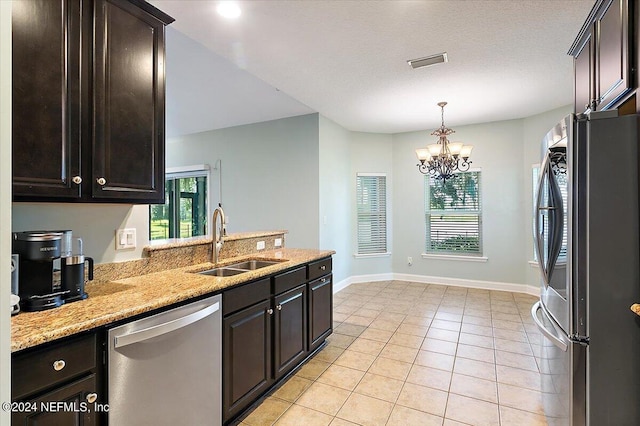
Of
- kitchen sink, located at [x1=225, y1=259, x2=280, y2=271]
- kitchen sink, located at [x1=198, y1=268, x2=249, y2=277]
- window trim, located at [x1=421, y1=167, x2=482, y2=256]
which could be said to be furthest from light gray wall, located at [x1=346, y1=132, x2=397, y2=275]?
kitchen sink, located at [x1=198, y1=268, x2=249, y2=277]

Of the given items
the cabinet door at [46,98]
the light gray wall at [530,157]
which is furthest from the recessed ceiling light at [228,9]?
the light gray wall at [530,157]

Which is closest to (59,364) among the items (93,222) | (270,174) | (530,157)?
(93,222)

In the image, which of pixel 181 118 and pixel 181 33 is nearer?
pixel 181 33

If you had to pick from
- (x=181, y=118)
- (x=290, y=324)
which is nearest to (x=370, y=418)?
(x=290, y=324)

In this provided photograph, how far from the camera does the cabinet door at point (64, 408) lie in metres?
1.05

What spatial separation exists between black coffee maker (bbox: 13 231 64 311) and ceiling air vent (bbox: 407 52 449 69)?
3150 mm

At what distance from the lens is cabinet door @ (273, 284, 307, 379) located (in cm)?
235

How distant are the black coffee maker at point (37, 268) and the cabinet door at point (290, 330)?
1314 millimetres

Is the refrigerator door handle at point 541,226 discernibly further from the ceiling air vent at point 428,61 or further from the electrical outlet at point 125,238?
the electrical outlet at point 125,238

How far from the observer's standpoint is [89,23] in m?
1.49

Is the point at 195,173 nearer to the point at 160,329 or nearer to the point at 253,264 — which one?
the point at 253,264

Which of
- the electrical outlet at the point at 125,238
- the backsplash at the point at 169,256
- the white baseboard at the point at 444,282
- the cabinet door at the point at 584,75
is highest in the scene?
the cabinet door at the point at 584,75

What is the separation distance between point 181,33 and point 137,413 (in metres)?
2.68

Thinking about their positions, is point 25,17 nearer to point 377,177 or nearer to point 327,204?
point 327,204
